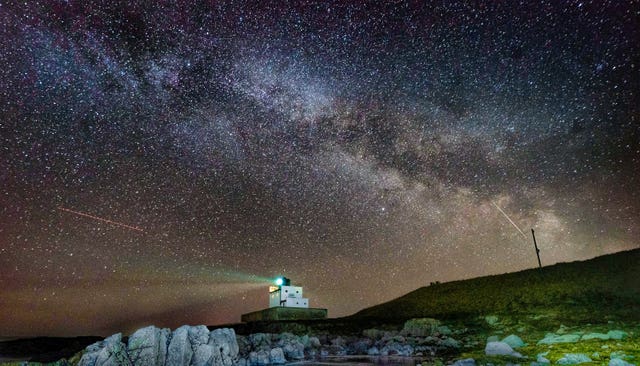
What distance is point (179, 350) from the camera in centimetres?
3616

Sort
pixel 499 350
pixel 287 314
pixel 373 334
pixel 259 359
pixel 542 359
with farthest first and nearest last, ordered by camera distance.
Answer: pixel 287 314, pixel 373 334, pixel 259 359, pixel 499 350, pixel 542 359

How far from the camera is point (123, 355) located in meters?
33.0

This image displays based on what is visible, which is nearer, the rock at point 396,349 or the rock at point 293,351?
the rock at point 293,351

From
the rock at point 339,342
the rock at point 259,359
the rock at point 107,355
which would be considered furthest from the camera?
the rock at point 339,342

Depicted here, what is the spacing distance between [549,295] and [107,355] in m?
75.6

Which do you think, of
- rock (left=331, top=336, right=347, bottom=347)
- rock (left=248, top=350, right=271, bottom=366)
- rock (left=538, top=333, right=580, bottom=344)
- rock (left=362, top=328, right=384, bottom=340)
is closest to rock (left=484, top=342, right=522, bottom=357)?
rock (left=538, top=333, right=580, bottom=344)

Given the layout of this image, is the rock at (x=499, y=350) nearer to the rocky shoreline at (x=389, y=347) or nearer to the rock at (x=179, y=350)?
the rocky shoreline at (x=389, y=347)

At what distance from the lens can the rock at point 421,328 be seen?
59509 mm

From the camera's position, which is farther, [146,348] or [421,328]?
[421,328]

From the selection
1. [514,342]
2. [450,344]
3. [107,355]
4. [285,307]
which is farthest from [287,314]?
[107,355]

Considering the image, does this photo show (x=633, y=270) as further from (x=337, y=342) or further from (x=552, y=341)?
(x=337, y=342)

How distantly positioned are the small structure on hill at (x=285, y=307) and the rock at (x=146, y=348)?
57673 mm

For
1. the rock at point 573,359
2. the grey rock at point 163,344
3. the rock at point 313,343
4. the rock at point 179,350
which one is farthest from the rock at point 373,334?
the rock at point 573,359

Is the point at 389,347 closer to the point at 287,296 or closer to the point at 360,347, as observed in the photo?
the point at 360,347
